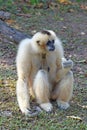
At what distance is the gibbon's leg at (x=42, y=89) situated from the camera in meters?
6.42

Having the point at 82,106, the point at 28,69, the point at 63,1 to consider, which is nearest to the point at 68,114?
the point at 82,106

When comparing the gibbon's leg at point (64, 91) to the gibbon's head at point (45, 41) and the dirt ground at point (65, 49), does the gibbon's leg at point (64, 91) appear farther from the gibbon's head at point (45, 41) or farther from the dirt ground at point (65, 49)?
the gibbon's head at point (45, 41)

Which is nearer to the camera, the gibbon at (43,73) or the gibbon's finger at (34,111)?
the gibbon's finger at (34,111)

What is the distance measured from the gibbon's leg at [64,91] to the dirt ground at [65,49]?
153 millimetres

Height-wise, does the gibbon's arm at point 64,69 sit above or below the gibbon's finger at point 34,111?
above

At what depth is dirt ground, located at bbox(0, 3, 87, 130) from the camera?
676 cm

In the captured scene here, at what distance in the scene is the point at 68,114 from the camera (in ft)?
21.2

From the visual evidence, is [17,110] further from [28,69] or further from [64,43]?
[64,43]

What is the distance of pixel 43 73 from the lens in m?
6.46

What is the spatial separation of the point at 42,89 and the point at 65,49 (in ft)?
12.1

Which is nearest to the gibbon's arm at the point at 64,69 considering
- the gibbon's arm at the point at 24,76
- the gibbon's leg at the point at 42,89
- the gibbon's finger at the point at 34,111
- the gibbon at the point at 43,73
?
the gibbon at the point at 43,73

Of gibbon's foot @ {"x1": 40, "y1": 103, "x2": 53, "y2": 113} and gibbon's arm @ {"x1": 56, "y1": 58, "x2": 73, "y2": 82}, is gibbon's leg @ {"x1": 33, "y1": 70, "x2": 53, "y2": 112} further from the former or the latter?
gibbon's arm @ {"x1": 56, "y1": 58, "x2": 73, "y2": 82}

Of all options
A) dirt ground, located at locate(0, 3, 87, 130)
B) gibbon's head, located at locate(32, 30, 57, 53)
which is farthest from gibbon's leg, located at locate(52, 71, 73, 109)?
gibbon's head, located at locate(32, 30, 57, 53)

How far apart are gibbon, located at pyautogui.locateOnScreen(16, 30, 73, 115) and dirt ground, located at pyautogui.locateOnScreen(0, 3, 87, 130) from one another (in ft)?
0.87
